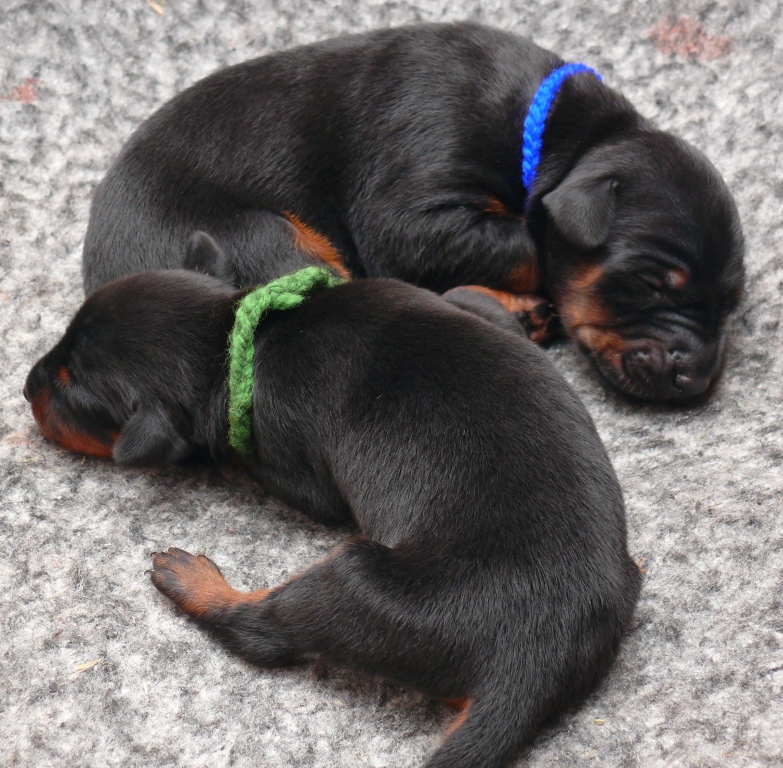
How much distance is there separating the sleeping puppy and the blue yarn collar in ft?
0.04

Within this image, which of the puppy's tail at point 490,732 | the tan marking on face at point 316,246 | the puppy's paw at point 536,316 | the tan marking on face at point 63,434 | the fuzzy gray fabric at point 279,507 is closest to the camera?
the puppy's tail at point 490,732

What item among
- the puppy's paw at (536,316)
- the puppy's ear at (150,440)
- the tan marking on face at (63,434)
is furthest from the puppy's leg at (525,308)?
the tan marking on face at (63,434)

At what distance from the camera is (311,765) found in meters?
2.19

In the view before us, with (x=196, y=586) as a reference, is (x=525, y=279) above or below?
above

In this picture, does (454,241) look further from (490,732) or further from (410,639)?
(490,732)

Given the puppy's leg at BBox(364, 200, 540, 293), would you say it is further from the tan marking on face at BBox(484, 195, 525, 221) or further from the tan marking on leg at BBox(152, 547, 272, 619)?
the tan marking on leg at BBox(152, 547, 272, 619)

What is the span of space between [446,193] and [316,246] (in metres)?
0.44

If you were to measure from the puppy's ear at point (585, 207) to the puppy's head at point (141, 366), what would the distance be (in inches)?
38.7

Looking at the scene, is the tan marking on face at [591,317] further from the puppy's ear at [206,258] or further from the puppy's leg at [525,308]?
the puppy's ear at [206,258]

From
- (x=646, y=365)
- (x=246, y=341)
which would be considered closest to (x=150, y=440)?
(x=246, y=341)

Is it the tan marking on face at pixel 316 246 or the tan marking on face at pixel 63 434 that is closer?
the tan marking on face at pixel 63 434

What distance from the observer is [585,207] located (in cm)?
298

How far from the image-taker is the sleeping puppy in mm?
3018

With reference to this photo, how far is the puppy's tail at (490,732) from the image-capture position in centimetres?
200
